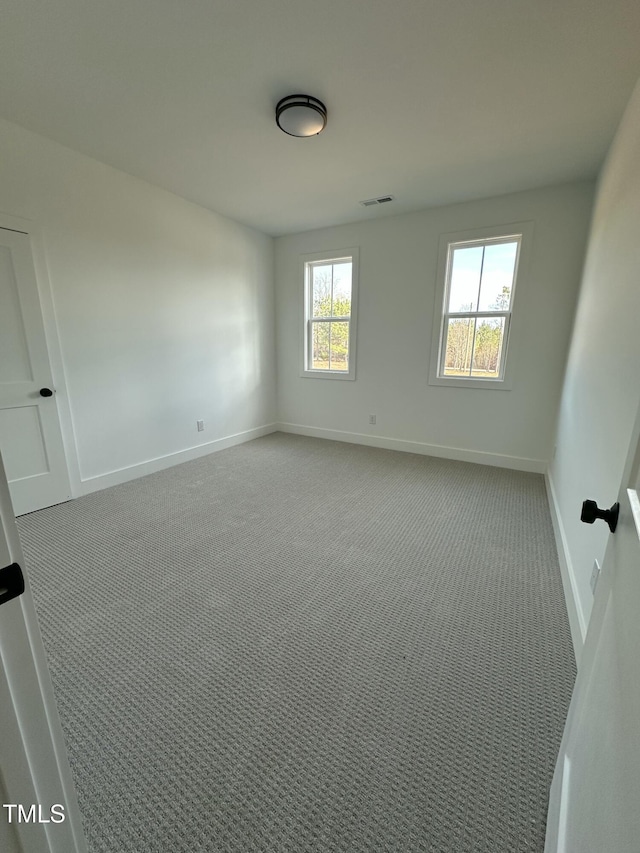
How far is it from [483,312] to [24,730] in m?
4.10

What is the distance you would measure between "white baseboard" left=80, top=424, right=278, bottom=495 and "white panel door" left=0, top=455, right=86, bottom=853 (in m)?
2.88

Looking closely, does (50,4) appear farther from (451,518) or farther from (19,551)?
(451,518)

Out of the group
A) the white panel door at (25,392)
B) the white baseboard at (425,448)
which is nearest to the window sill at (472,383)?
the white baseboard at (425,448)

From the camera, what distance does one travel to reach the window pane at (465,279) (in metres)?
3.57

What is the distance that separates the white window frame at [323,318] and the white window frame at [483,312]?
0.98 m

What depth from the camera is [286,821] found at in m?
0.96

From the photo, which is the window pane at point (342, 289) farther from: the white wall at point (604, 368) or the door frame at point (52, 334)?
the door frame at point (52, 334)

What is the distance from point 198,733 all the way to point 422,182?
3969 millimetres

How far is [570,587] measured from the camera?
1748mm

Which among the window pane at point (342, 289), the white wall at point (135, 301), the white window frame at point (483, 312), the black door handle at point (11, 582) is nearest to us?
the black door handle at point (11, 582)

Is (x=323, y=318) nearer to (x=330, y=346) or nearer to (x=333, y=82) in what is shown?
(x=330, y=346)

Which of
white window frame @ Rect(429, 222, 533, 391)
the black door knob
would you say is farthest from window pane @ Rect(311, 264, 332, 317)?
the black door knob

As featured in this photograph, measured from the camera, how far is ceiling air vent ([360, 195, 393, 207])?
Answer: 3.36m

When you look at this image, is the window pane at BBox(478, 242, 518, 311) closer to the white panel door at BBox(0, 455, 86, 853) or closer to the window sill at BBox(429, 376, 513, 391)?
the window sill at BBox(429, 376, 513, 391)
